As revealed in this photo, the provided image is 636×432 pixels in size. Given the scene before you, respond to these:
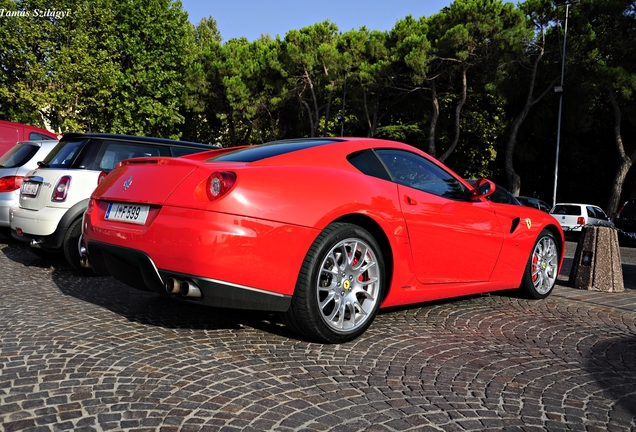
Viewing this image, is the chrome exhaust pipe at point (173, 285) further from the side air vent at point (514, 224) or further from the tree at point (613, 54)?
the tree at point (613, 54)

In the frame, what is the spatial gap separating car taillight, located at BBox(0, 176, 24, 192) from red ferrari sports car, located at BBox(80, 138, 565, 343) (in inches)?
165

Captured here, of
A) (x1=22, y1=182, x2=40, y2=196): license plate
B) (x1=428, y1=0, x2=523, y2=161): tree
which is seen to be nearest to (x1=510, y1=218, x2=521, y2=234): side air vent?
(x1=22, y1=182, x2=40, y2=196): license plate

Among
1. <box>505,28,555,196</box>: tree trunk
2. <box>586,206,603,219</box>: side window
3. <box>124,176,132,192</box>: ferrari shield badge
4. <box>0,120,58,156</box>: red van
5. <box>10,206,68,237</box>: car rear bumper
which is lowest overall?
<box>10,206,68,237</box>: car rear bumper

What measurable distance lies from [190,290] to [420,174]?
2.15 m

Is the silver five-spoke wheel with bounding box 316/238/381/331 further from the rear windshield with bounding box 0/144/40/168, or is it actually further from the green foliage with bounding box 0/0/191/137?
the green foliage with bounding box 0/0/191/137

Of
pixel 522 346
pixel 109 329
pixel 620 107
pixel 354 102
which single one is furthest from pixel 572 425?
pixel 354 102

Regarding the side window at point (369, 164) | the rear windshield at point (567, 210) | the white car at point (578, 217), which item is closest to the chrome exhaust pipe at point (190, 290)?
the side window at point (369, 164)

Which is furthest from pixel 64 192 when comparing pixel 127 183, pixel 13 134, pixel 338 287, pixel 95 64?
pixel 95 64

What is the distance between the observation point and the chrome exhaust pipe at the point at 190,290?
343cm

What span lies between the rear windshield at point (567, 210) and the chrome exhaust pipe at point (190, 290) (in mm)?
21848

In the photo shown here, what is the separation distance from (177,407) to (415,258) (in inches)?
86.8

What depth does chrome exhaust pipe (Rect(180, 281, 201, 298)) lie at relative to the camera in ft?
11.3

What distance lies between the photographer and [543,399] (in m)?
3.05

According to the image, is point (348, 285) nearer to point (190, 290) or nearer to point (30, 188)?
point (190, 290)
